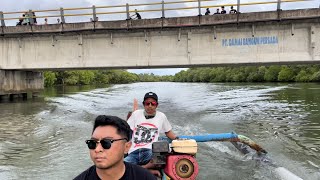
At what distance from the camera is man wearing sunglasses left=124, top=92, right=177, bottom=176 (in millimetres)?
5594

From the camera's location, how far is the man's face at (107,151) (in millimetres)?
2332

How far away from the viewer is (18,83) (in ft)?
90.4

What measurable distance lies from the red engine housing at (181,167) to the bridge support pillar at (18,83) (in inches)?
908

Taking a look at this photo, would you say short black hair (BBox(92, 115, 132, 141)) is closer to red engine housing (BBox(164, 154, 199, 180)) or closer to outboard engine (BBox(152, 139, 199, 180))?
outboard engine (BBox(152, 139, 199, 180))

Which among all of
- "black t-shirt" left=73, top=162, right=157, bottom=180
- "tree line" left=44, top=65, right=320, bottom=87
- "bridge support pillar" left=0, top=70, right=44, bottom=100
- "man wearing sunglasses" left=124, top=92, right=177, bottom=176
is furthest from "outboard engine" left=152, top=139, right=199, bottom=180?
"tree line" left=44, top=65, right=320, bottom=87

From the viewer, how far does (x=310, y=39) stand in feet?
65.1

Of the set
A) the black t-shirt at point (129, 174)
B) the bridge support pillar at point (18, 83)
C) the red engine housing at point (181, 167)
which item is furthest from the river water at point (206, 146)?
the bridge support pillar at point (18, 83)

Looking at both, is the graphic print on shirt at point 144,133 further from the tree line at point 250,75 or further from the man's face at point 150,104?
the tree line at point 250,75

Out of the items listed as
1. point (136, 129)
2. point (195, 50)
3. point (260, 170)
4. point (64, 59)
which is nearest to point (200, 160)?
point (260, 170)

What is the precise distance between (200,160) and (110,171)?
6503 millimetres

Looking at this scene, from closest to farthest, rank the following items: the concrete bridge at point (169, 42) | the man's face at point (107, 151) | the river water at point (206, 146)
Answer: the man's face at point (107, 151)
the river water at point (206, 146)
the concrete bridge at point (169, 42)

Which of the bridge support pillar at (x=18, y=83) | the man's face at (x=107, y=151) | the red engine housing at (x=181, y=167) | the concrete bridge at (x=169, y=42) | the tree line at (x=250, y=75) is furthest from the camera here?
the tree line at (x=250, y=75)

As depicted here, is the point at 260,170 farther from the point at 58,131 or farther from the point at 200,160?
the point at 58,131

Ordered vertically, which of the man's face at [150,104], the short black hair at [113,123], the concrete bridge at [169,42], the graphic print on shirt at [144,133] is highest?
the concrete bridge at [169,42]
